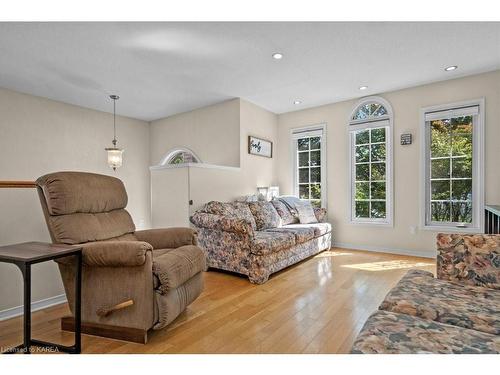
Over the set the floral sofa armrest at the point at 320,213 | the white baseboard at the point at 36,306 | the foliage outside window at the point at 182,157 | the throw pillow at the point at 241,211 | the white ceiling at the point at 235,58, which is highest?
the white ceiling at the point at 235,58

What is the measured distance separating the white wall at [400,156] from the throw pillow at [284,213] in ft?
2.91

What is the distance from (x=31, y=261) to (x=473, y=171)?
4.85 meters

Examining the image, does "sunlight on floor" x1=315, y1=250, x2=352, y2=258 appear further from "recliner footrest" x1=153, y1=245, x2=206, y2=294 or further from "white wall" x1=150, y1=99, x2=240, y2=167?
"recliner footrest" x1=153, y1=245, x2=206, y2=294

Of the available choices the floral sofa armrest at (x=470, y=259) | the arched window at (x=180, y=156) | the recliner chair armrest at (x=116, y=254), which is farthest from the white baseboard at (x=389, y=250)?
the recliner chair armrest at (x=116, y=254)

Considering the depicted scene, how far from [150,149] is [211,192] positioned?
2.91 metres

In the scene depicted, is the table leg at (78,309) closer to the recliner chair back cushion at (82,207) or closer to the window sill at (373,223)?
the recliner chair back cushion at (82,207)

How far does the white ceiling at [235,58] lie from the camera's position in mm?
2752

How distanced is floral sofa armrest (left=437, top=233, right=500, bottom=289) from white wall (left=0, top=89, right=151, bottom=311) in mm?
2995

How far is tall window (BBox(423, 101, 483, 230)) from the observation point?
389cm

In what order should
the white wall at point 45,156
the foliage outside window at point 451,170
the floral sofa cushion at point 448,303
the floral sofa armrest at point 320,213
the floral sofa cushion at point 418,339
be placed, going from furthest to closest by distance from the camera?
the floral sofa armrest at point 320,213 → the foliage outside window at point 451,170 → the white wall at point 45,156 → the floral sofa cushion at point 448,303 → the floral sofa cushion at point 418,339

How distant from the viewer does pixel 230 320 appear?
222 centimetres

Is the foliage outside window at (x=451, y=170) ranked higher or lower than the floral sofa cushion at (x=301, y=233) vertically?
higher

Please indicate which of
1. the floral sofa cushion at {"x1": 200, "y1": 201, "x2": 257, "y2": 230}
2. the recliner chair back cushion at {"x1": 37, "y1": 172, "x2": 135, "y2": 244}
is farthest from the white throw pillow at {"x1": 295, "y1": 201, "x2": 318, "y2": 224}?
the recliner chair back cushion at {"x1": 37, "y1": 172, "x2": 135, "y2": 244}
